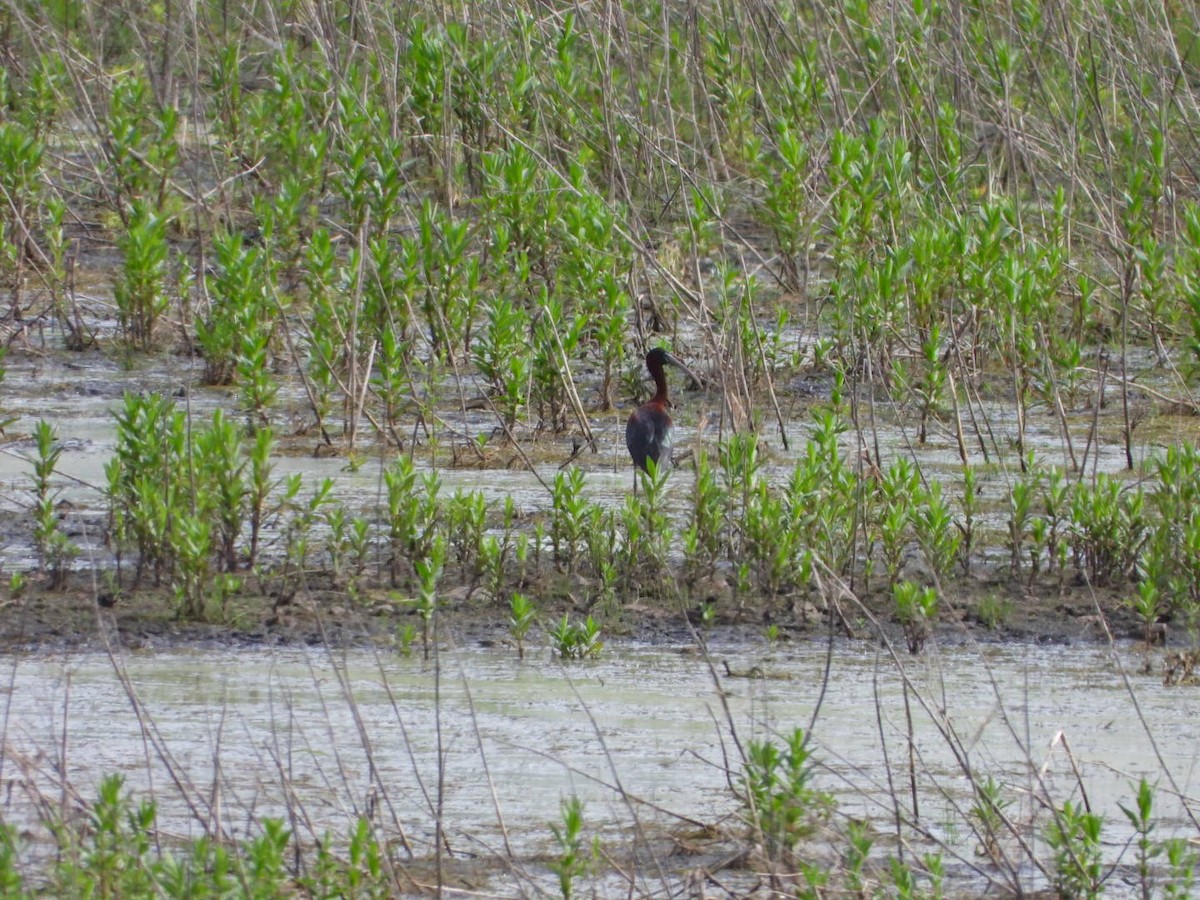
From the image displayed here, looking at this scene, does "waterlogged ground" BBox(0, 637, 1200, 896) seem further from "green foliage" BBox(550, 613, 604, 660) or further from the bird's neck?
the bird's neck

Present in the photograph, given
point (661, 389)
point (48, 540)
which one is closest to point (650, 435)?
point (661, 389)

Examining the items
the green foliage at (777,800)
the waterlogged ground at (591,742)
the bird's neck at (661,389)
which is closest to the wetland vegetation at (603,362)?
the green foliage at (777,800)

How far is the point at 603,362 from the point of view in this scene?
8969mm

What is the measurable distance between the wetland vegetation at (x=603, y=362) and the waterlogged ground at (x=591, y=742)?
0.14 m

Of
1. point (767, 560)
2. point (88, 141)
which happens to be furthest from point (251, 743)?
point (88, 141)

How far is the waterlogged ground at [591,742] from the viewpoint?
425cm

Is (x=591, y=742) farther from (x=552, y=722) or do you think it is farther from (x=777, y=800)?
(x=777, y=800)

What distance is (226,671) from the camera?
5.60 m

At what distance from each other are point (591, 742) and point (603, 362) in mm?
4097

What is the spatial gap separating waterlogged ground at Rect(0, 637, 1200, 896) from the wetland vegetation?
0.46 ft

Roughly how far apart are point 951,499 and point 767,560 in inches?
51.7

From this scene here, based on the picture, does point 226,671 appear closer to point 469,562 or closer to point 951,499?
point 469,562

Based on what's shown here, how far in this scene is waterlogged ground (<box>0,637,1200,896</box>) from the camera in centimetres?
425

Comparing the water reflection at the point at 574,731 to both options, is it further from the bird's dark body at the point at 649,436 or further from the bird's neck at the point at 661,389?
the bird's neck at the point at 661,389
